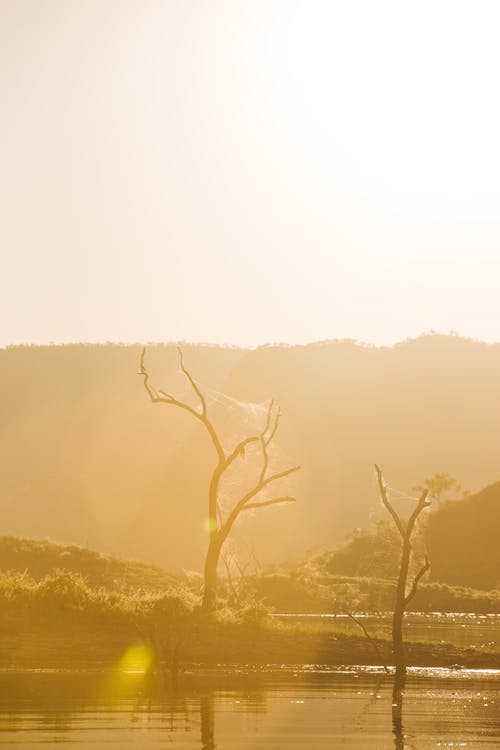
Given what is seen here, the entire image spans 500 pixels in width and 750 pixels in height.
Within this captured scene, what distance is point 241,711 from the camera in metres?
28.6

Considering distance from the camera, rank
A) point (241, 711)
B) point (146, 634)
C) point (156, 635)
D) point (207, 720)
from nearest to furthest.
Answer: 1. point (207, 720)
2. point (241, 711)
3. point (146, 634)
4. point (156, 635)

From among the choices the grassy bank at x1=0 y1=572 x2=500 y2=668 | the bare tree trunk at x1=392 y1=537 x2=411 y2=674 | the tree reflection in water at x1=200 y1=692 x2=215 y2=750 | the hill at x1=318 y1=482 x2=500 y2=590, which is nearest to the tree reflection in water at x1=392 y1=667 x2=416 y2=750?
the bare tree trunk at x1=392 y1=537 x2=411 y2=674

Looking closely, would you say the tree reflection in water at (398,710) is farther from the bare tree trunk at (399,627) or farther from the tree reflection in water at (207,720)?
the tree reflection in water at (207,720)

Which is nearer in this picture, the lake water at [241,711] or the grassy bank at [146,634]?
the lake water at [241,711]

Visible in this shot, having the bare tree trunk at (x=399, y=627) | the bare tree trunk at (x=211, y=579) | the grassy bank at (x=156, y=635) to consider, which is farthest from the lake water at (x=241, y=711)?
the bare tree trunk at (x=211, y=579)

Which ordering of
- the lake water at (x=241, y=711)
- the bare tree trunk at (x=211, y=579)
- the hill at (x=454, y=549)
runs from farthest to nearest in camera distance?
the hill at (x=454, y=549)
the bare tree trunk at (x=211, y=579)
the lake water at (x=241, y=711)

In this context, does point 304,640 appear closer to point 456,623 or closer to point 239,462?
point 239,462

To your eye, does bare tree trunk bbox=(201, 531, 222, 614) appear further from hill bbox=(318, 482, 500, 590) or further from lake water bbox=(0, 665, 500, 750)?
hill bbox=(318, 482, 500, 590)

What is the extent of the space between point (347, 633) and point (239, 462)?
1477cm

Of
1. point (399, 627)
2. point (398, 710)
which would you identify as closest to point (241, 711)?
point (398, 710)

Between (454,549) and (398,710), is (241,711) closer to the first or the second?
(398,710)

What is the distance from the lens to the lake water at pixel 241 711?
24.7 m

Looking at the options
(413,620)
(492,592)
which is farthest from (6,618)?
(492,592)

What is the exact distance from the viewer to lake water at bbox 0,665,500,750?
2466 centimetres
